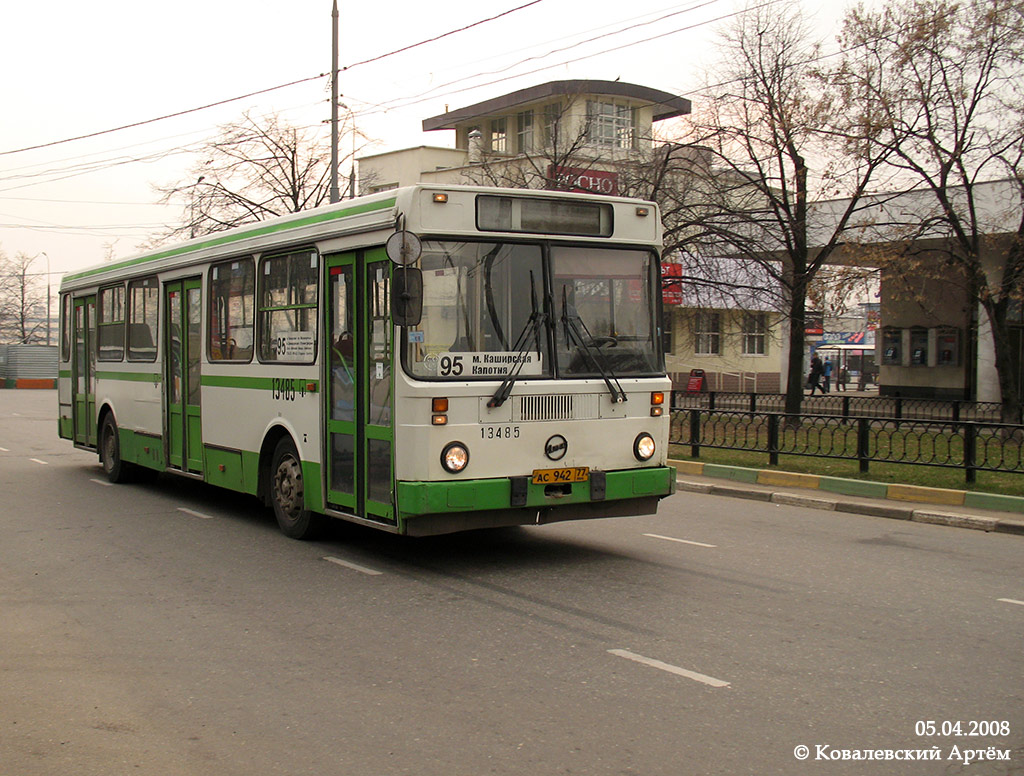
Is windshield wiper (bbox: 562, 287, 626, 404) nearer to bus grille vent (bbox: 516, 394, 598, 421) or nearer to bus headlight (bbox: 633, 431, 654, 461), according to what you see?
bus grille vent (bbox: 516, 394, 598, 421)

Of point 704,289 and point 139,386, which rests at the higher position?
point 704,289

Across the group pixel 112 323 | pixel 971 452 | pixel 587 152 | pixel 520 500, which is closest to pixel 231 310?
pixel 112 323

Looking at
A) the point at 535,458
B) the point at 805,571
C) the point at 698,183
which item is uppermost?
the point at 698,183

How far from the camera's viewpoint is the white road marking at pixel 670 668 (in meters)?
5.69

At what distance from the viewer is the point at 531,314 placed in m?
8.60

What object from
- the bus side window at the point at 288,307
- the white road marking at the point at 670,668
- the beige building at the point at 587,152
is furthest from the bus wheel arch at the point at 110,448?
the beige building at the point at 587,152

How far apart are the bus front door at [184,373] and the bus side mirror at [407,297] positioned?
15.8 ft

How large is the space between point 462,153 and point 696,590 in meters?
46.6

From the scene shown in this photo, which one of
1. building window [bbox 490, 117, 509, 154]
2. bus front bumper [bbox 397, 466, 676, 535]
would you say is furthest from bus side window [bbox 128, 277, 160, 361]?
building window [bbox 490, 117, 509, 154]

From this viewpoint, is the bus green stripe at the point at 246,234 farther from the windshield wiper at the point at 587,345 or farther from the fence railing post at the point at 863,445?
the fence railing post at the point at 863,445

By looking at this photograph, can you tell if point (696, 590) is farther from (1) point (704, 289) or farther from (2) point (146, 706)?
(1) point (704, 289)

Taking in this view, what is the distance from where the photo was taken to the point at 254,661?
20.3 feet

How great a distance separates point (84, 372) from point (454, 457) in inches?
389

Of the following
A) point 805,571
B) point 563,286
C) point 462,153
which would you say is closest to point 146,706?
point 563,286
